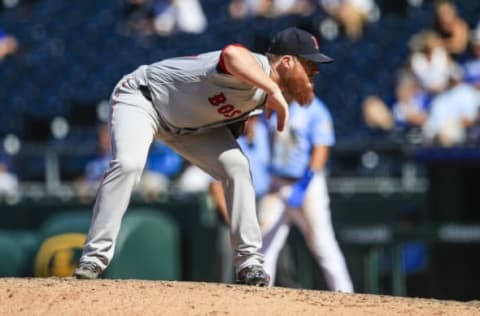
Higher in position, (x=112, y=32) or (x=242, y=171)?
(x=112, y=32)

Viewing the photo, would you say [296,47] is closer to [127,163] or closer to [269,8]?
[127,163]

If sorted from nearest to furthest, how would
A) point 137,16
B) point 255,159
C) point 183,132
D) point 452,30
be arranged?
point 183,132 → point 255,159 → point 452,30 → point 137,16

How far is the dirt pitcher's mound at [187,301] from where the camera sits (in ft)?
17.2

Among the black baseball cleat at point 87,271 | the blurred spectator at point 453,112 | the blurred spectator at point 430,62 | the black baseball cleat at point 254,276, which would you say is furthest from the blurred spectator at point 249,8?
the black baseball cleat at point 87,271

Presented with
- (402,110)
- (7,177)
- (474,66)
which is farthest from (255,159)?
(7,177)

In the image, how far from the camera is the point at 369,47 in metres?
12.6

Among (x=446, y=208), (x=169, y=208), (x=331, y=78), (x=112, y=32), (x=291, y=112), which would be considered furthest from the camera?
(x=112, y=32)

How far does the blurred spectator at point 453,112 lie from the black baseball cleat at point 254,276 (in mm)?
4851

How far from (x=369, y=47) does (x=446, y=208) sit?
3.07 metres

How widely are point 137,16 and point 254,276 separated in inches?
357

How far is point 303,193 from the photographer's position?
27.9ft

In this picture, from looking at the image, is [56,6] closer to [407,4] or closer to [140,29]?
[140,29]

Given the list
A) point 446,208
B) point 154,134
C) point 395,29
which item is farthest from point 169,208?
point 154,134

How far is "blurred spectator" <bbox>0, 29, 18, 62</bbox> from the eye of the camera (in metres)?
14.9
